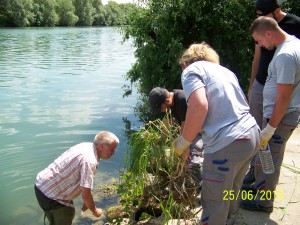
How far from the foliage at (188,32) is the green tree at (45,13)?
66202mm

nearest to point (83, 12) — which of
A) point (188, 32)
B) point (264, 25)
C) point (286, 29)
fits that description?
point (188, 32)

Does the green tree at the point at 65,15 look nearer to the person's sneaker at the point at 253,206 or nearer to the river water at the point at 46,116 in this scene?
the river water at the point at 46,116

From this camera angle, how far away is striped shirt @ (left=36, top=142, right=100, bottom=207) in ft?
12.2

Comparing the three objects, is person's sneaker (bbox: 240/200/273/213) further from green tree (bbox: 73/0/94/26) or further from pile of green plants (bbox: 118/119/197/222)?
green tree (bbox: 73/0/94/26)

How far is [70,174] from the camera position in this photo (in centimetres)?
378

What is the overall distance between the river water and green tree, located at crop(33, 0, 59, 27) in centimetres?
5227

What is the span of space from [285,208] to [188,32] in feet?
16.3

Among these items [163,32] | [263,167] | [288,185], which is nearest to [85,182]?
[263,167]

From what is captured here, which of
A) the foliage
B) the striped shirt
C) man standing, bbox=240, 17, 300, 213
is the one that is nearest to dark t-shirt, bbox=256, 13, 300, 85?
man standing, bbox=240, 17, 300, 213

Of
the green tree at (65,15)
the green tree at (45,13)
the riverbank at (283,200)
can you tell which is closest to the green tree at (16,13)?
the green tree at (45,13)

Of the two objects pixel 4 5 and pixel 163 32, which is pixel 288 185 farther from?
pixel 4 5

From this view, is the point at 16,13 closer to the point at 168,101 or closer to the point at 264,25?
the point at 168,101

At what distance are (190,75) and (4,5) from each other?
68.9 metres

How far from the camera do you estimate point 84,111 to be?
443 inches
